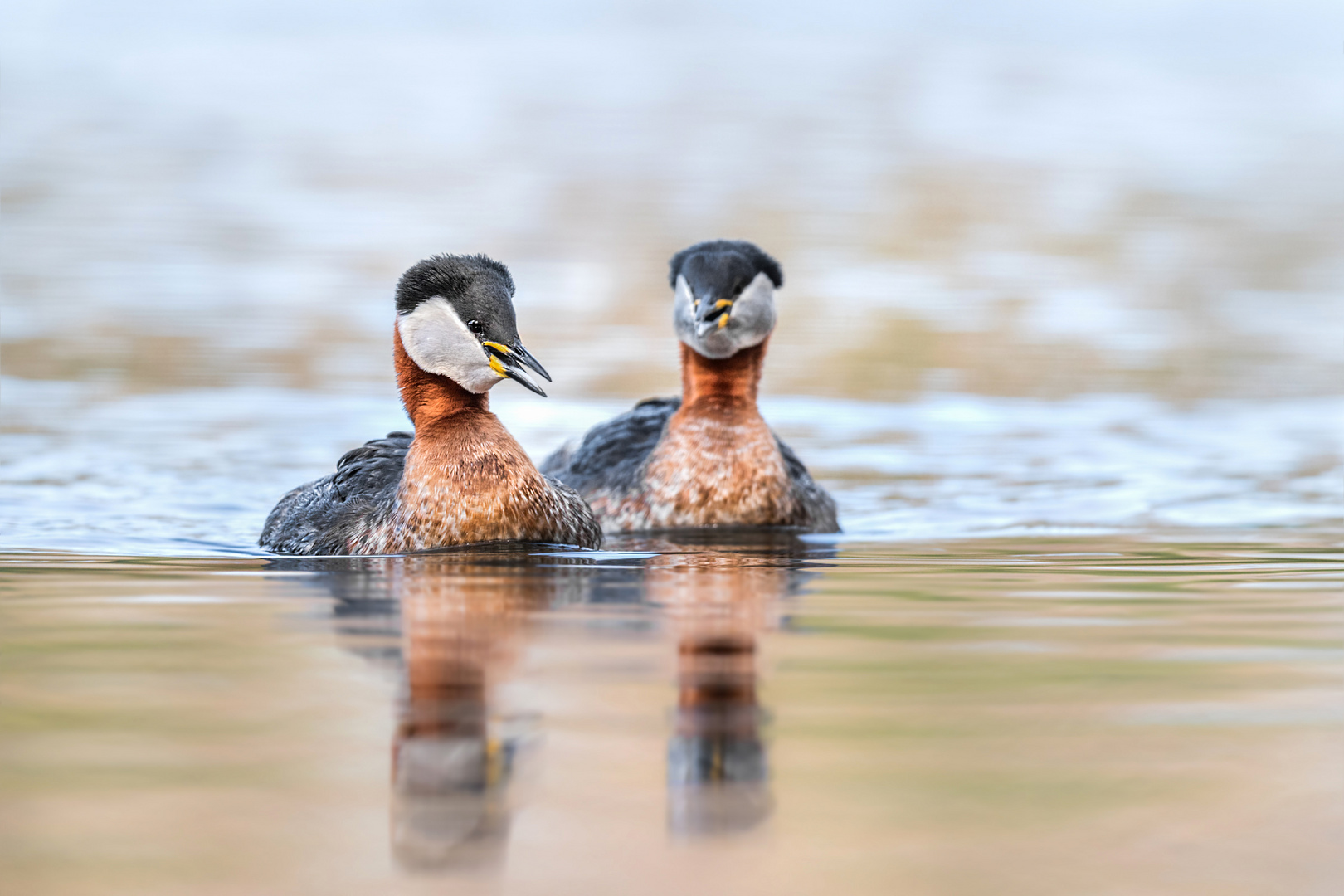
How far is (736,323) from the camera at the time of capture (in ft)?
34.6

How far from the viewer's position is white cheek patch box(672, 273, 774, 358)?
414 inches

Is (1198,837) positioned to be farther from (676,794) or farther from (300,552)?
(300,552)

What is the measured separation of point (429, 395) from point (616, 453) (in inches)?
119

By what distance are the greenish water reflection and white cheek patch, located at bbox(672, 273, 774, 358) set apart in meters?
3.62

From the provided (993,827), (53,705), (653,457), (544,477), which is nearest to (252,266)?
(653,457)

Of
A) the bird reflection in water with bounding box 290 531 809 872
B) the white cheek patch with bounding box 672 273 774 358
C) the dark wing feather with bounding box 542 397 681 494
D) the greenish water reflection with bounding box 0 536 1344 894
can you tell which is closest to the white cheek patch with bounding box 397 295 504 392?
the bird reflection in water with bounding box 290 531 809 872

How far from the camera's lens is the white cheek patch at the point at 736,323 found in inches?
414

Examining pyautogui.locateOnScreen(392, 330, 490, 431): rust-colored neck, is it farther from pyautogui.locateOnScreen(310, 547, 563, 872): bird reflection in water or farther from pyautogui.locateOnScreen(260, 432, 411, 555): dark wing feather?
pyautogui.locateOnScreen(310, 547, 563, 872): bird reflection in water

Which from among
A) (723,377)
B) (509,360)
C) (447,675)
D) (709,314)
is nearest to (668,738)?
(447,675)

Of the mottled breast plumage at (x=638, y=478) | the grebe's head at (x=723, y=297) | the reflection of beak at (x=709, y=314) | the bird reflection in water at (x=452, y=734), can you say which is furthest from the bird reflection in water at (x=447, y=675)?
the grebe's head at (x=723, y=297)

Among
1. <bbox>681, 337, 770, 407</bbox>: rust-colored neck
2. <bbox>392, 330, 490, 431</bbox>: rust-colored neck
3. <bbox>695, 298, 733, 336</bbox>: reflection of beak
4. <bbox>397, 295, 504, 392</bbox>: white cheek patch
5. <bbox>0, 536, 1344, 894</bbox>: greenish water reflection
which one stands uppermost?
<bbox>695, 298, 733, 336</bbox>: reflection of beak

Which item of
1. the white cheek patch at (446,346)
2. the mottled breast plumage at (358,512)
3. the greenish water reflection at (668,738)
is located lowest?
the greenish water reflection at (668,738)

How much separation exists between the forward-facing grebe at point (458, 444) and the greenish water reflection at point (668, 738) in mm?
1208

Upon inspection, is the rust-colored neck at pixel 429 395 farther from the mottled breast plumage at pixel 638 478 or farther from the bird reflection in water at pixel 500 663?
the mottled breast plumage at pixel 638 478
